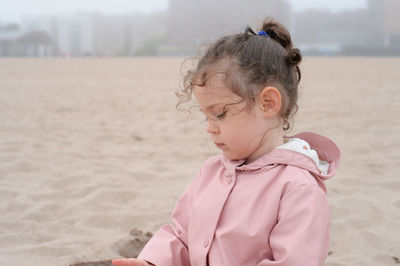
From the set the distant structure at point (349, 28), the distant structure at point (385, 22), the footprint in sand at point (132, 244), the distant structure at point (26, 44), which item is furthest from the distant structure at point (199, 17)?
the footprint in sand at point (132, 244)

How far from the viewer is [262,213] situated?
4.50ft

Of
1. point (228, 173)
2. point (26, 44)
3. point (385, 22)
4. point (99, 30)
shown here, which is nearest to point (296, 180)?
point (228, 173)

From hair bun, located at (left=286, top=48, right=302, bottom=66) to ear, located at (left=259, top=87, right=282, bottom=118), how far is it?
0.11m

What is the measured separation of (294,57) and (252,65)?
0.14 m

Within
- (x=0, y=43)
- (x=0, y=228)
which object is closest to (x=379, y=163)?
(x=0, y=228)

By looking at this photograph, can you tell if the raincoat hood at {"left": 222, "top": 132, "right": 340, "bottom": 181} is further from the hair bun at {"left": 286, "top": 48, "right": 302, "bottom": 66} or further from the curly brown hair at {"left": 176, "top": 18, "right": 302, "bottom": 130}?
the hair bun at {"left": 286, "top": 48, "right": 302, "bottom": 66}

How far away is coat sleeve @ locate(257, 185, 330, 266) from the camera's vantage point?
49.8 inches

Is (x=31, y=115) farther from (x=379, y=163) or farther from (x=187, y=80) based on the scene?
(x=187, y=80)

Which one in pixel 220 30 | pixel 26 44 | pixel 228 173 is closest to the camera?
pixel 228 173

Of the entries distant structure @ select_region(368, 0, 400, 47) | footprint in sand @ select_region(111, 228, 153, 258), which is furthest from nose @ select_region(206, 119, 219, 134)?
distant structure @ select_region(368, 0, 400, 47)

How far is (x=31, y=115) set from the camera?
623 centimetres

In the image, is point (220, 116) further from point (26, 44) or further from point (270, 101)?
point (26, 44)

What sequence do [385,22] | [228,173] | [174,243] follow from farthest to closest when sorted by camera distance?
[385,22], [174,243], [228,173]

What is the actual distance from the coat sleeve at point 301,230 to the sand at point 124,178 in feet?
1.94
